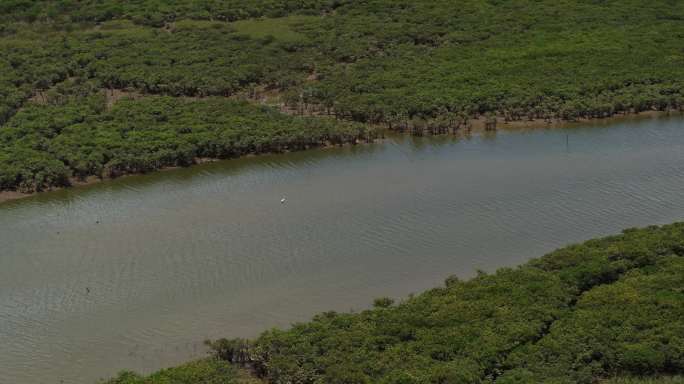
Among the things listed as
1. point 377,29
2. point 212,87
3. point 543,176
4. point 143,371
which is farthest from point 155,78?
point 143,371

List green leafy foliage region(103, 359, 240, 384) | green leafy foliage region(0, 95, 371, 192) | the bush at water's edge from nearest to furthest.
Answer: green leafy foliage region(103, 359, 240, 384) → the bush at water's edge → green leafy foliage region(0, 95, 371, 192)

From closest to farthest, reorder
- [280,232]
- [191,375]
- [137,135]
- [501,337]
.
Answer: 1. [191,375]
2. [501,337]
3. [280,232]
4. [137,135]

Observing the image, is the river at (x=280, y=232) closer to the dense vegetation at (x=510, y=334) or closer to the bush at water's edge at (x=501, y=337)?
the bush at water's edge at (x=501, y=337)

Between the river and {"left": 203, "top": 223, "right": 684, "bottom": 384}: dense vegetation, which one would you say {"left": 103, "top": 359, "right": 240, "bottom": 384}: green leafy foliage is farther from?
the river

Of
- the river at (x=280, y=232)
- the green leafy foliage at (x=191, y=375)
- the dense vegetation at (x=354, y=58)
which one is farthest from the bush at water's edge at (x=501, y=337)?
the dense vegetation at (x=354, y=58)

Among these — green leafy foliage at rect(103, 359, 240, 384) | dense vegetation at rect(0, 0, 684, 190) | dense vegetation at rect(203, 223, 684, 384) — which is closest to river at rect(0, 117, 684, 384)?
green leafy foliage at rect(103, 359, 240, 384)

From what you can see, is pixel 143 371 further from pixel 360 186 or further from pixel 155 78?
pixel 155 78

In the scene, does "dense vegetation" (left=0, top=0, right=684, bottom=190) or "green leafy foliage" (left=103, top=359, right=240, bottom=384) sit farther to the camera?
A: "dense vegetation" (left=0, top=0, right=684, bottom=190)

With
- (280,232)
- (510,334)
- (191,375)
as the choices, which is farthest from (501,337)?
(280,232)

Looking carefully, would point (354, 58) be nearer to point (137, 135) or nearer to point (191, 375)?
point (137, 135)
